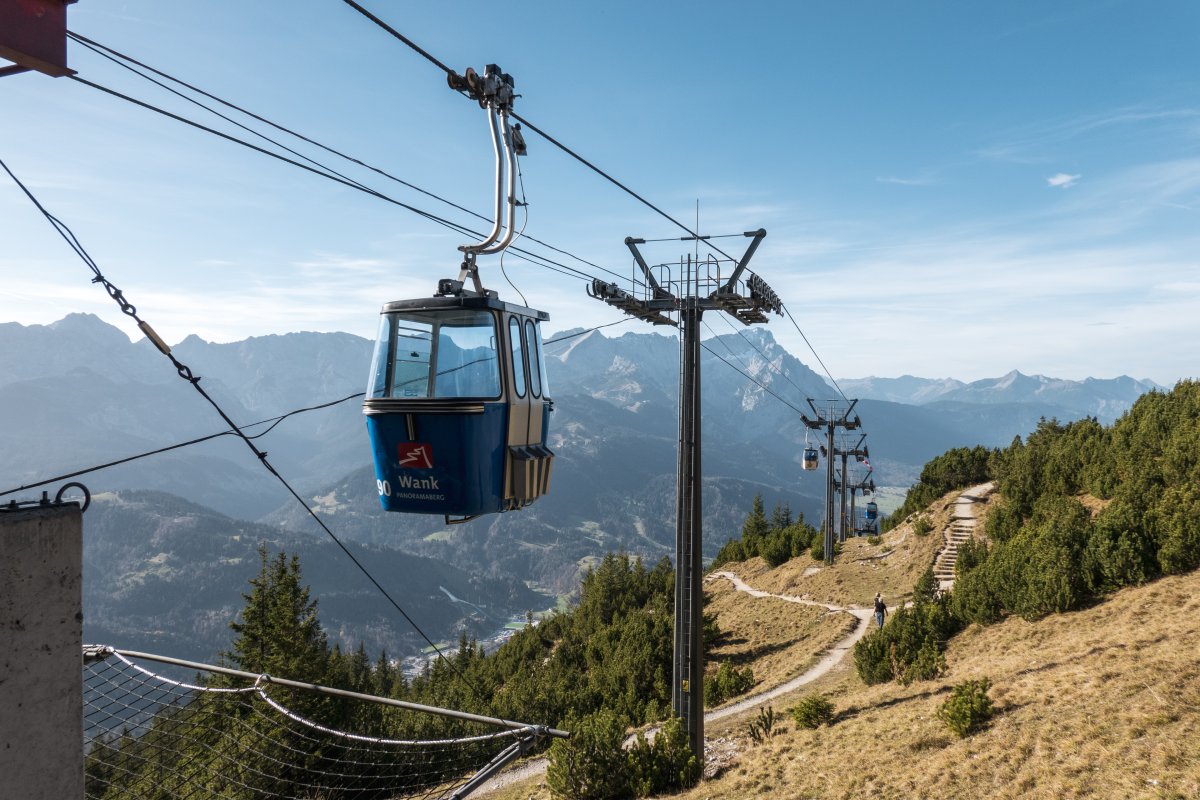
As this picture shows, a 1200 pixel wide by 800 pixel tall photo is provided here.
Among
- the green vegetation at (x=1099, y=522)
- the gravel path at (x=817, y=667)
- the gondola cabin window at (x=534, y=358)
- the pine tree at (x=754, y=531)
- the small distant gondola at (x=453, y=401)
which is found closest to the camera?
the small distant gondola at (x=453, y=401)

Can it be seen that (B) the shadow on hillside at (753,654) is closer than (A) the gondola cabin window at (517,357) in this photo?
No

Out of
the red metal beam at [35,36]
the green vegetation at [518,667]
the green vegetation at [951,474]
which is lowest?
the green vegetation at [518,667]

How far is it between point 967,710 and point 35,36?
1656cm

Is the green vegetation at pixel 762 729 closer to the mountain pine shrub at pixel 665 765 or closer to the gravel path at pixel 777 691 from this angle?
the mountain pine shrub at pixel 665 765

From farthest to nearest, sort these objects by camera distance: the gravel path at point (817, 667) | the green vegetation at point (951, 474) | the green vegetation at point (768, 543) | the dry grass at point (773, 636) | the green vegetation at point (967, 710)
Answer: the green vegetation at point (768, 543), the green vegetation at point (951, 474), the dry grass at point (773, 636), the gravel path at point (817, 667), the green vegetation at point (967, 710)

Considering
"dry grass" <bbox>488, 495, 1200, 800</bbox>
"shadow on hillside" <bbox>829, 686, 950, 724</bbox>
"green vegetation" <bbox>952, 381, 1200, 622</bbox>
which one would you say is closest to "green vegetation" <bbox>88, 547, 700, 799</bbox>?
"shadow on hillside" <bbox>829, 686, 950, 724</bbox>

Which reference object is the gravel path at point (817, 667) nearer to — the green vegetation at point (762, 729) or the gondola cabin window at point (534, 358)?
the green vegetation at point (762, 729)

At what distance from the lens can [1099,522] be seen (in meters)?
23.1

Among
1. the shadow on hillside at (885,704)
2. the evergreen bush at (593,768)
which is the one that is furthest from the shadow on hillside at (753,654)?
the evergreen bush at (593,768)

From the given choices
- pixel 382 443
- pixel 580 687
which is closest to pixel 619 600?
pixel 580 687

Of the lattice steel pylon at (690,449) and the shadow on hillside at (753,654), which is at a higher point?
the lattice steel pylon at (690,449)

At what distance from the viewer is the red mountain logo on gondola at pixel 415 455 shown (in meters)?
10.4

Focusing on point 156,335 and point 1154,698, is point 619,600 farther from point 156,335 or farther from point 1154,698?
point 156,335

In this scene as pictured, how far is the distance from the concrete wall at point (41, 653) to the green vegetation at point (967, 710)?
48.8 ft
